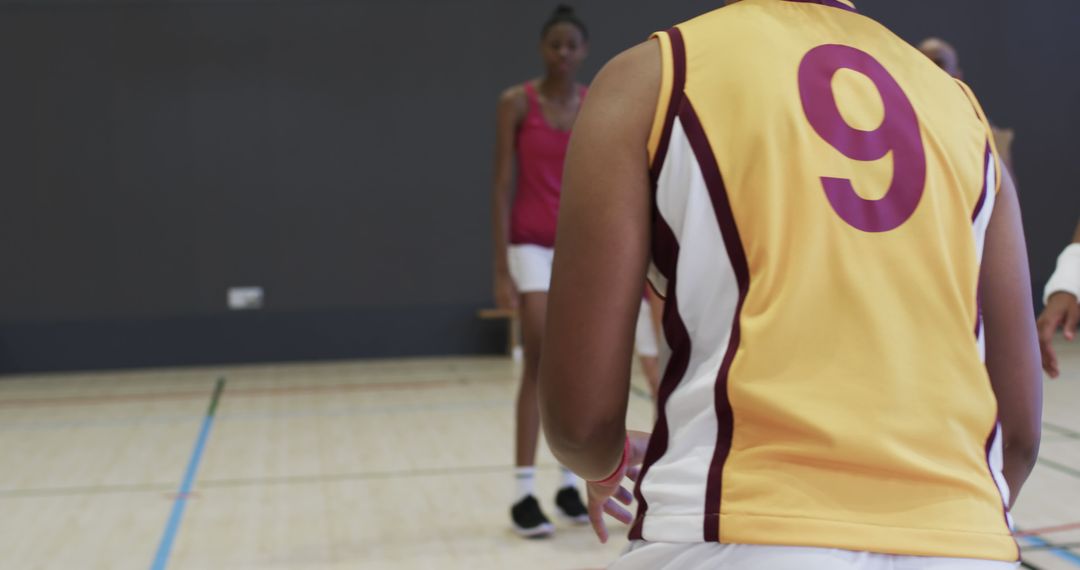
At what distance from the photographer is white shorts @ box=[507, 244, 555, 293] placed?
341 centimetres

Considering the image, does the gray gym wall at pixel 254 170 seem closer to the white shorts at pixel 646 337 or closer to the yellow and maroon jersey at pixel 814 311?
the white shorts at pixel 646 337

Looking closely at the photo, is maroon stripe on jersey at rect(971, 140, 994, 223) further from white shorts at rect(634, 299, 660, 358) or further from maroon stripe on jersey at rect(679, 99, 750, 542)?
white shorts at rect(634, 299, 660, 358)

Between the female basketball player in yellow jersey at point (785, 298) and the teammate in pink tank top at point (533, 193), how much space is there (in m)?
2.42

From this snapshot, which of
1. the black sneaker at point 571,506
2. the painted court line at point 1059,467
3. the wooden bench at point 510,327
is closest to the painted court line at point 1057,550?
the painted court line at point 1059,467

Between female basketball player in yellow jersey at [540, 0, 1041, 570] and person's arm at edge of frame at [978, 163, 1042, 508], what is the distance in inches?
1.9

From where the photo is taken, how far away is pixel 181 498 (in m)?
3.85

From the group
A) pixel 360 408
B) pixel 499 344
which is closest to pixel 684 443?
pixel 360 408

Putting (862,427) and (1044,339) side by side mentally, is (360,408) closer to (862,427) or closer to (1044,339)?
(1044,339)

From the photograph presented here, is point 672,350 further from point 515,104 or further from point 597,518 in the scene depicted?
point 515,104

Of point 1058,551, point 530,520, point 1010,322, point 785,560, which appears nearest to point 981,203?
point 1010,322

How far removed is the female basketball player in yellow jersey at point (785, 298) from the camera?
835 millimetres

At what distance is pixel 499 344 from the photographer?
775 cm

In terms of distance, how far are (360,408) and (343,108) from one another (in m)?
2.61

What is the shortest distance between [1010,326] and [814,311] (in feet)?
0.79
